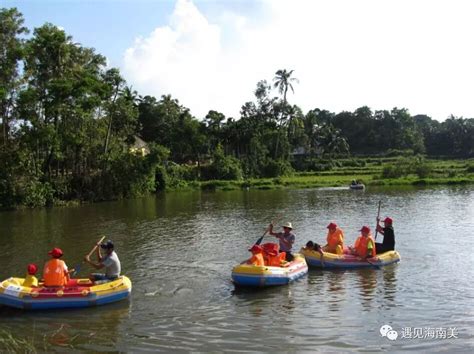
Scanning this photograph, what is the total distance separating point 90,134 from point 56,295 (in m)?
37.5

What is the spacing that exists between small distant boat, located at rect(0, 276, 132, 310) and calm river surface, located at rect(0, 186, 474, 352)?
0.22 meters

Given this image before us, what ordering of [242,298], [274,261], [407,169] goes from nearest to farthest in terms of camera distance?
[242,298], [274,261], [407,169]

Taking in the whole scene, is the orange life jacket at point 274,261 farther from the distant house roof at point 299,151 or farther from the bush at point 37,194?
the distant house roof at point 299,151

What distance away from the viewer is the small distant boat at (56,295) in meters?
12.3

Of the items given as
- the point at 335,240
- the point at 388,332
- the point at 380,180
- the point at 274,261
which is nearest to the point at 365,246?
the point at 335,240

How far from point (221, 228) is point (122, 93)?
2870 centimetres

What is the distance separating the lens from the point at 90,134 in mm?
48156

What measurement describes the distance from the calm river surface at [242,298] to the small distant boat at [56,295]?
0.22 meters

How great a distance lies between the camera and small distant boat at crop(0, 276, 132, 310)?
40.4 feet

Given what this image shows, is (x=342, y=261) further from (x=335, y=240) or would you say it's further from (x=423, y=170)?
(x=423, y=170)

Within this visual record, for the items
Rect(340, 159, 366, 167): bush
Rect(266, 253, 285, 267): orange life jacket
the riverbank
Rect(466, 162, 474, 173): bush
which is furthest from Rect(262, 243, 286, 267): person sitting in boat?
Rect(340, 159, 366, 167): bush

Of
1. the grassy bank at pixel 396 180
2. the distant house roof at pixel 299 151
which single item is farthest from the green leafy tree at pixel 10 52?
the distant house roof at pixel 299 151

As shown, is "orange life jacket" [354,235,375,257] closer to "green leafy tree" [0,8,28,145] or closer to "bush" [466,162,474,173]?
"green leafy tree" [0,8,28,145]

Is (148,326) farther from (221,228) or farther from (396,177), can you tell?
(396,177)
